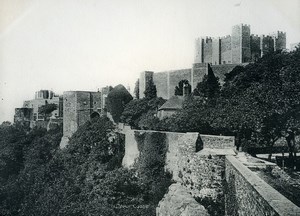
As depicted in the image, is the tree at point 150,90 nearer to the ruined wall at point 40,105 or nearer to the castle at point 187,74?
the castle at point 187,74

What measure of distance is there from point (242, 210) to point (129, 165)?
1763 cm

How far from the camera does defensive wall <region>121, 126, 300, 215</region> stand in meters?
6.89

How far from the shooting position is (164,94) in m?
50.9

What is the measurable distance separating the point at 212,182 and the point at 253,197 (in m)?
6.35

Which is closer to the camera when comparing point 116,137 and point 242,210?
point 242,210

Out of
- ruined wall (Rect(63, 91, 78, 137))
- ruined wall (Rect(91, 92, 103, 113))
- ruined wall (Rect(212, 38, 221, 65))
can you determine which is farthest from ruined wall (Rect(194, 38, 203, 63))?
ruined wall (Rect(63, 91, 78, 137))

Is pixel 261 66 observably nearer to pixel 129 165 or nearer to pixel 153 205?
pixel 129 165

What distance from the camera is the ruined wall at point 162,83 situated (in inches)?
1994

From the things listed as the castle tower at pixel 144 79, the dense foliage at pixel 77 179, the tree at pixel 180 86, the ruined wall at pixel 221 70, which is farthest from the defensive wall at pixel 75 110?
the ruined wall at pixel 221 70

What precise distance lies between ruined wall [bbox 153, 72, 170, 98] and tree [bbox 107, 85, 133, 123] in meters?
6.46

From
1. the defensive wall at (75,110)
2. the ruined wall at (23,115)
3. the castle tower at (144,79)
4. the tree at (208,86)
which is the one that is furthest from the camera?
the ruined wall at (23,115)

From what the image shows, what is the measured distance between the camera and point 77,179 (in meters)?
29.2

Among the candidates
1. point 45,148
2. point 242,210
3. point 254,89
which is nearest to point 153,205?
point 254,89

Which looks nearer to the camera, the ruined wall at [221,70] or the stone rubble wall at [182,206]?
the stone rubble wall at [182,206]
